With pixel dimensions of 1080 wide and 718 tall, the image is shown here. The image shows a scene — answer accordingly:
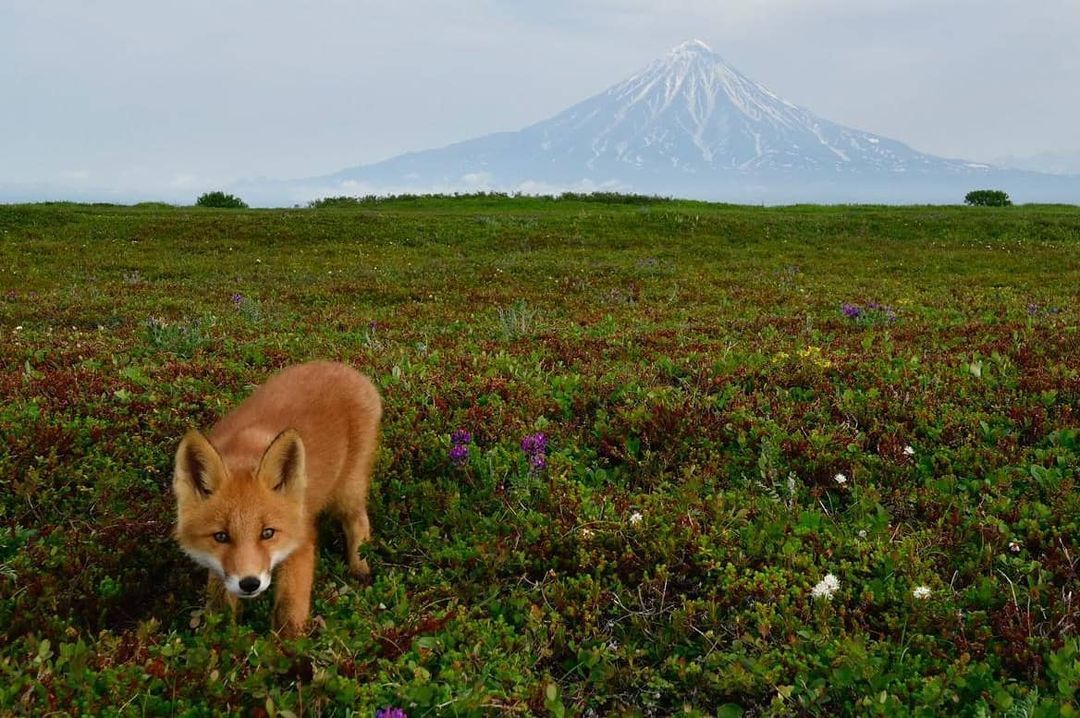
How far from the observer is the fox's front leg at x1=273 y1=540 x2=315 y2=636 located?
4281mm

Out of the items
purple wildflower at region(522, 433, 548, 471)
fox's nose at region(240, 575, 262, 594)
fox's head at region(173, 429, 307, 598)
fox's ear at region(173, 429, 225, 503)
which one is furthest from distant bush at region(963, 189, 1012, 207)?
fox's nose at region(240, 575, 262, 594)

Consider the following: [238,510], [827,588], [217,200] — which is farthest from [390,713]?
[217,200]

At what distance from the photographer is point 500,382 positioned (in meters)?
8.00

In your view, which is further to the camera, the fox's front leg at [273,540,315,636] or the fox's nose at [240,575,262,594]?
the fox's front leg at [273,540,315,636]

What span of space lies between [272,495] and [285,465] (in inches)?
7.1

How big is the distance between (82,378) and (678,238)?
32023 mm

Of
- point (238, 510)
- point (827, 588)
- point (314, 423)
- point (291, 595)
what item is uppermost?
point (314, 423)

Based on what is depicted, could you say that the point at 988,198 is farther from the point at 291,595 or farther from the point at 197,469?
the point at 197,469

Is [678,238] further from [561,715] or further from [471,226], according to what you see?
[561,715]

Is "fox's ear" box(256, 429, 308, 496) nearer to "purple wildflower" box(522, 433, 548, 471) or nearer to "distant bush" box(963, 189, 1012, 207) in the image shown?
"purple wildflower" box(522, 433, 548, 471)

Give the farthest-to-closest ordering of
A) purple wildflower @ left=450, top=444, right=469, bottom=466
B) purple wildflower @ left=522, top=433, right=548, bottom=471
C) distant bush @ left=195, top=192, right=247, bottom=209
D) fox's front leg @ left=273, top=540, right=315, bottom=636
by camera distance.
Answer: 1. distant bush @ left=195, top=192, right=247, bottom=209
2. purple wildflower @ left=450, top=444, right=469, bottom=466
3. purple wildflower @ left=522, top=433, right=548, bottom=471
4. fox's front leg @ left=273, top=540, right=315, bottom=636

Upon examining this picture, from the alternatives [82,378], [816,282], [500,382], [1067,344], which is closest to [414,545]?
[500,382]

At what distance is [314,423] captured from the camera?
5.15m

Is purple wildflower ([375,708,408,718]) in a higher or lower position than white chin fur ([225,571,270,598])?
lower
